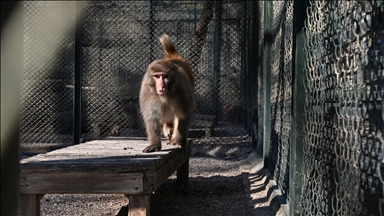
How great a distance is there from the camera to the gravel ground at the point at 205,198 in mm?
4191

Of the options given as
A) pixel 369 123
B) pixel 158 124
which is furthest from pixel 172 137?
pixel 369 123

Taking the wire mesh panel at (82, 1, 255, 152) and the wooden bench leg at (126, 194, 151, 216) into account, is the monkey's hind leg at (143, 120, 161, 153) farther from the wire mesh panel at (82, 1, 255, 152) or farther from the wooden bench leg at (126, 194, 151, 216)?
the wire mesh panel at (82, 1, 255, 152)

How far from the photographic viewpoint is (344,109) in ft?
6.22

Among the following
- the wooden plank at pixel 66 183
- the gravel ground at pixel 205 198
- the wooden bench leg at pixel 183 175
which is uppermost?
the wooden plank at pixel 66 183

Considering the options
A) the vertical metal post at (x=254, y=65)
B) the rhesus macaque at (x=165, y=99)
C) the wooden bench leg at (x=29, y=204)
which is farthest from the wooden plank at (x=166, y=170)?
the vertical metal post at (x=254, y=65)

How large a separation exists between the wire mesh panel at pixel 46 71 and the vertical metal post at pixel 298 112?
5267 mm

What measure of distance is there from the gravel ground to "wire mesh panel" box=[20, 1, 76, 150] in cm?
263

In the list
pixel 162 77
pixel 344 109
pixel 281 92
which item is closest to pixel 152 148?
pixel 162 77

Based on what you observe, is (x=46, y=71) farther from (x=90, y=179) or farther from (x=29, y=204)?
(x=90, y=179)

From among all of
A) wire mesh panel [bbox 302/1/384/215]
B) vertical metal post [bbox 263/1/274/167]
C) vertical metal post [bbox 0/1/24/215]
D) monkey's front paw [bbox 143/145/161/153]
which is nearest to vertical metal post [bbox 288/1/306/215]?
wire mesh panel [bbox 302/1/384/215]

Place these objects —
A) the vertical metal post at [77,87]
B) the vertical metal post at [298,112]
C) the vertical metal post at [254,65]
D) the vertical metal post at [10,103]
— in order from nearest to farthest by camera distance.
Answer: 1. the vertical metal post at [10,103]
2. the vertical metal post at [298,112]
3. the vertical metal post at [254,65]
4. the vertical metal post at [77,87]

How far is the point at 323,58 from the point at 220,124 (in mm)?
6010

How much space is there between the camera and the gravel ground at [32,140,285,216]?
4.19 meters

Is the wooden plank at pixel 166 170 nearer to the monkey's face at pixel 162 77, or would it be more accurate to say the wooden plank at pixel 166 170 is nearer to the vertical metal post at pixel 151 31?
the monkey's face at pixel 162 77
